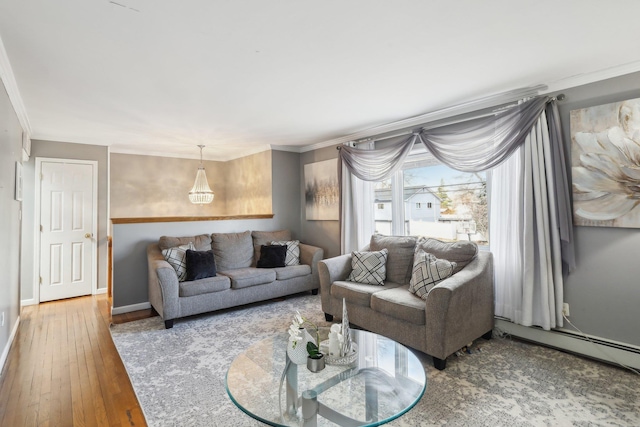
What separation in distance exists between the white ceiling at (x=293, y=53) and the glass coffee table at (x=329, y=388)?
1.97 m

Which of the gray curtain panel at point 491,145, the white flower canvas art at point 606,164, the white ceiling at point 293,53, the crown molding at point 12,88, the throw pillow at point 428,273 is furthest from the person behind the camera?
the throw pillow at point 428,273

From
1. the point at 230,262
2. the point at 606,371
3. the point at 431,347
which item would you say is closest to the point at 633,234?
the point at 606,371

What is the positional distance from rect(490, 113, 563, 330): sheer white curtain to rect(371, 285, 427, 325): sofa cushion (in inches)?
37.9

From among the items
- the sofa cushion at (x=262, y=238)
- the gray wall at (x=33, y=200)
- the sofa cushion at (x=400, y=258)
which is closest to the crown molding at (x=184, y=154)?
the gray wall at (x=33, y=200)

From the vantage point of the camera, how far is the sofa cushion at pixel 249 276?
3.97 metres

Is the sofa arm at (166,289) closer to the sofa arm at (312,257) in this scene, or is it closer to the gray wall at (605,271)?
the sofa arm at (312,257)

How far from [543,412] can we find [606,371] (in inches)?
36.7

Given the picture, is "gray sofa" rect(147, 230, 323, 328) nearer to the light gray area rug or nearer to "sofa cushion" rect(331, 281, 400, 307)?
the light gray area rug

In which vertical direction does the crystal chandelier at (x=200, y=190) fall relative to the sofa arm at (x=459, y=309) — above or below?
above

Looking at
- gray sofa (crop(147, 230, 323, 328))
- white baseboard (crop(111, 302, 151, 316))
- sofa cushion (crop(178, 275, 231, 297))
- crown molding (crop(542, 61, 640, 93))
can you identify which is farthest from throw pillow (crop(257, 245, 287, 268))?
crown molding (crop(542, 61, 640, 93))

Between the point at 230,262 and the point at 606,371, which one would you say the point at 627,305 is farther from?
the point at 230,262

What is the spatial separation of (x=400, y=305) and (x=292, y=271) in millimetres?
1977

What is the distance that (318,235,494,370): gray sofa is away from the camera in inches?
100

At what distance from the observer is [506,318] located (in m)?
3.17
